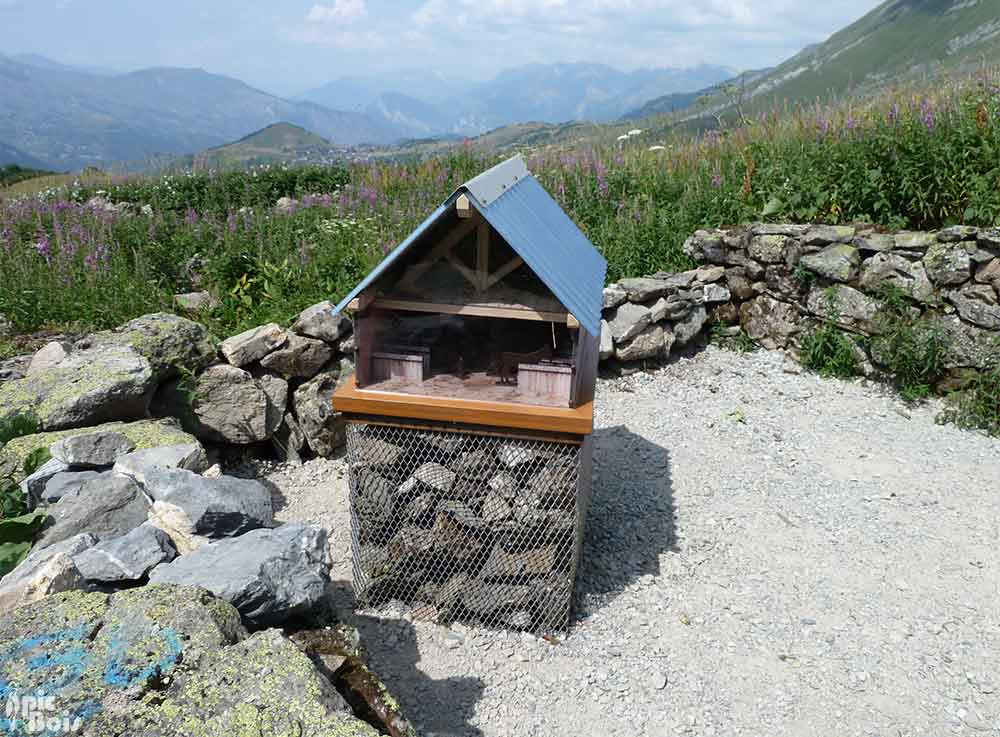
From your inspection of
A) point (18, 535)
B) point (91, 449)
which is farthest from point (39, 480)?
point (18, 535)

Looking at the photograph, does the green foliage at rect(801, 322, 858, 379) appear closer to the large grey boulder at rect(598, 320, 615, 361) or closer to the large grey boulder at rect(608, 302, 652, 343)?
the large grey boulder at rect(608, 302, 652, 343)

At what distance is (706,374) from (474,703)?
5.61 metres

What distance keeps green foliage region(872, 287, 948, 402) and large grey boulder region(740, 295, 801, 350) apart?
103 cm

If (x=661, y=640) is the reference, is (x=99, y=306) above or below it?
above

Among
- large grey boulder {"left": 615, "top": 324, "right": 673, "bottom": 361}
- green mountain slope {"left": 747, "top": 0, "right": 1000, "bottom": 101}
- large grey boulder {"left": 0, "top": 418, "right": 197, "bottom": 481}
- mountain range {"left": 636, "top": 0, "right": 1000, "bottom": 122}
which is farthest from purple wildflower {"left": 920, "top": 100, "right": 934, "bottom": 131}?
green mountain slope {"left": 747, "top": 0, "right": 1000, "bottom": 101}

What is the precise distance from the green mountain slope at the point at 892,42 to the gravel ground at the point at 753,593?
443ft

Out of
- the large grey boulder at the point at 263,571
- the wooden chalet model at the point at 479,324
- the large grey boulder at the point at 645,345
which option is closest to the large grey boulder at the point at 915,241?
the large grey boulder at the point at 645,345

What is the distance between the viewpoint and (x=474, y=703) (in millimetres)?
3994

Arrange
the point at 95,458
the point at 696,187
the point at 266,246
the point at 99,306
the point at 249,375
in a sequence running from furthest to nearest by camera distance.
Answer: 1. the point at 696,187
2. the point at 266,246
3. the point at 99,306
4. the point at 249,375
5. the point at 95,458

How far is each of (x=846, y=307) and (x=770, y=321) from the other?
93cm

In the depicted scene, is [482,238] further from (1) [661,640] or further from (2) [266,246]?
(2) [266,246]

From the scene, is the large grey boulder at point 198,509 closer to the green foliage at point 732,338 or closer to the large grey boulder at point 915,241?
the green foliage at point 732,338

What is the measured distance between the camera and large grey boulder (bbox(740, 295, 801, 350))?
889 cm

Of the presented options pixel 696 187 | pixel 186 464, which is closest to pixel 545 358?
pixel 186 464
